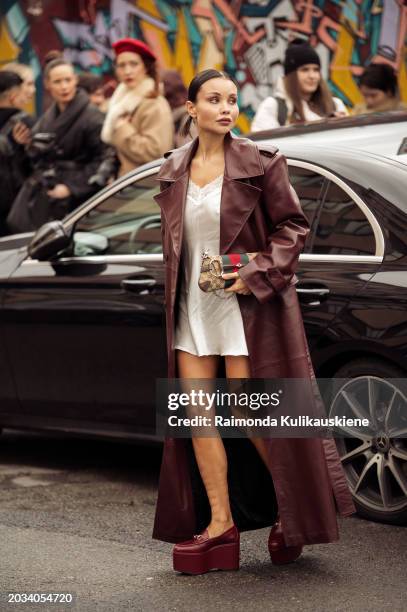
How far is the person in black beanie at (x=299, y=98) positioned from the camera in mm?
10062

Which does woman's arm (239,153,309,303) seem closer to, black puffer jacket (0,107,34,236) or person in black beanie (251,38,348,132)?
person in black beanie (251,38,348,132)

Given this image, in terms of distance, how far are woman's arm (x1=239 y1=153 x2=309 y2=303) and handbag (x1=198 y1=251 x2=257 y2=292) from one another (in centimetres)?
4

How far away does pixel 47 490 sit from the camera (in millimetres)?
7359

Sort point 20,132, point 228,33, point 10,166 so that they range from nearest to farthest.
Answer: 1. point 20,132
2. point 10,166
3. point 228,33

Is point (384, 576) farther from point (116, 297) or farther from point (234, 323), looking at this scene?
point (116, 297)

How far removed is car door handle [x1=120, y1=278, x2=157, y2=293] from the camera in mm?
7102

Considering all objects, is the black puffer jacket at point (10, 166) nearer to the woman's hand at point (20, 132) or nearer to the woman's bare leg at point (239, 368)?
the woman's hand at point (20, 132)

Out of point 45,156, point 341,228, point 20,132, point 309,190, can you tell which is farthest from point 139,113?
point 341,228

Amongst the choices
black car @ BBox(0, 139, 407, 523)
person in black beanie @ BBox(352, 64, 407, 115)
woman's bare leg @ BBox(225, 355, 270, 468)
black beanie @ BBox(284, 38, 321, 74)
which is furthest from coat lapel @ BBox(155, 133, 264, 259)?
person in black beanie @ BBox(352, 64, 407, 115)

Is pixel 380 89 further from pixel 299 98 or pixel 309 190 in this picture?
pixel 309 190

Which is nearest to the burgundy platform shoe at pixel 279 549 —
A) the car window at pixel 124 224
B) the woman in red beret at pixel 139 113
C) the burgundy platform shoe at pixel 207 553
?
the burgundy platform shoe at pixel 207 553

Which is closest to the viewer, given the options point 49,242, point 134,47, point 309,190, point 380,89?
point 309,190

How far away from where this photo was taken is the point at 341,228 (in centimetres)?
664

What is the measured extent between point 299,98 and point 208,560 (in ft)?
16.7
